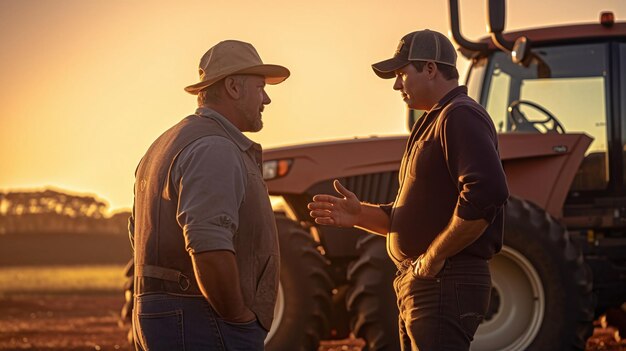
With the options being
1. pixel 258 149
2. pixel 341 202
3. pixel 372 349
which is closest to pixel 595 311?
pixel 372 349

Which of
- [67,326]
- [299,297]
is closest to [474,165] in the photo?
[299,297]

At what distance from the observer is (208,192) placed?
3.78 meters

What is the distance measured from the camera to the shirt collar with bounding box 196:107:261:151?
4043 mm

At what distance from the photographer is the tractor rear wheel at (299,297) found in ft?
26.7

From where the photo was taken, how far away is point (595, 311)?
8.70 metres

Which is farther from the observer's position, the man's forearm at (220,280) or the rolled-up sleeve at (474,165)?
the rolled-up sleeve at (474,165)

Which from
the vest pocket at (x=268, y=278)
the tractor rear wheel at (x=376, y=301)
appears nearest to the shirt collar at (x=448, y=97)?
the vest pocket at (x=268, y=278)

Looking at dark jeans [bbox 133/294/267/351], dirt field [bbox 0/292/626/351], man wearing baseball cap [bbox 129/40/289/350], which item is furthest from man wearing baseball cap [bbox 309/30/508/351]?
dirt field [bbox 0/292/626/351]

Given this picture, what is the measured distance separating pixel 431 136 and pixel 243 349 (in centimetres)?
110

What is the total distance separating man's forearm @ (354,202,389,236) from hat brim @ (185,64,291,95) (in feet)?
2.35

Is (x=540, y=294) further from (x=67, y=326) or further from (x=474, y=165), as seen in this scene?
(x=67, y=326)

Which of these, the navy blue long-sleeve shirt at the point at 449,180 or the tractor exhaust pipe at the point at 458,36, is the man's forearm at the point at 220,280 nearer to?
the navy blue long-sleeve shirt at the point at 449,180

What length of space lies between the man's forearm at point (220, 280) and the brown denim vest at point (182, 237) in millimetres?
89

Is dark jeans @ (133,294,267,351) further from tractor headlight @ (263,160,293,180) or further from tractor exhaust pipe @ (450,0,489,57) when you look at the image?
tractor headlight @ (263,160,293,180)
